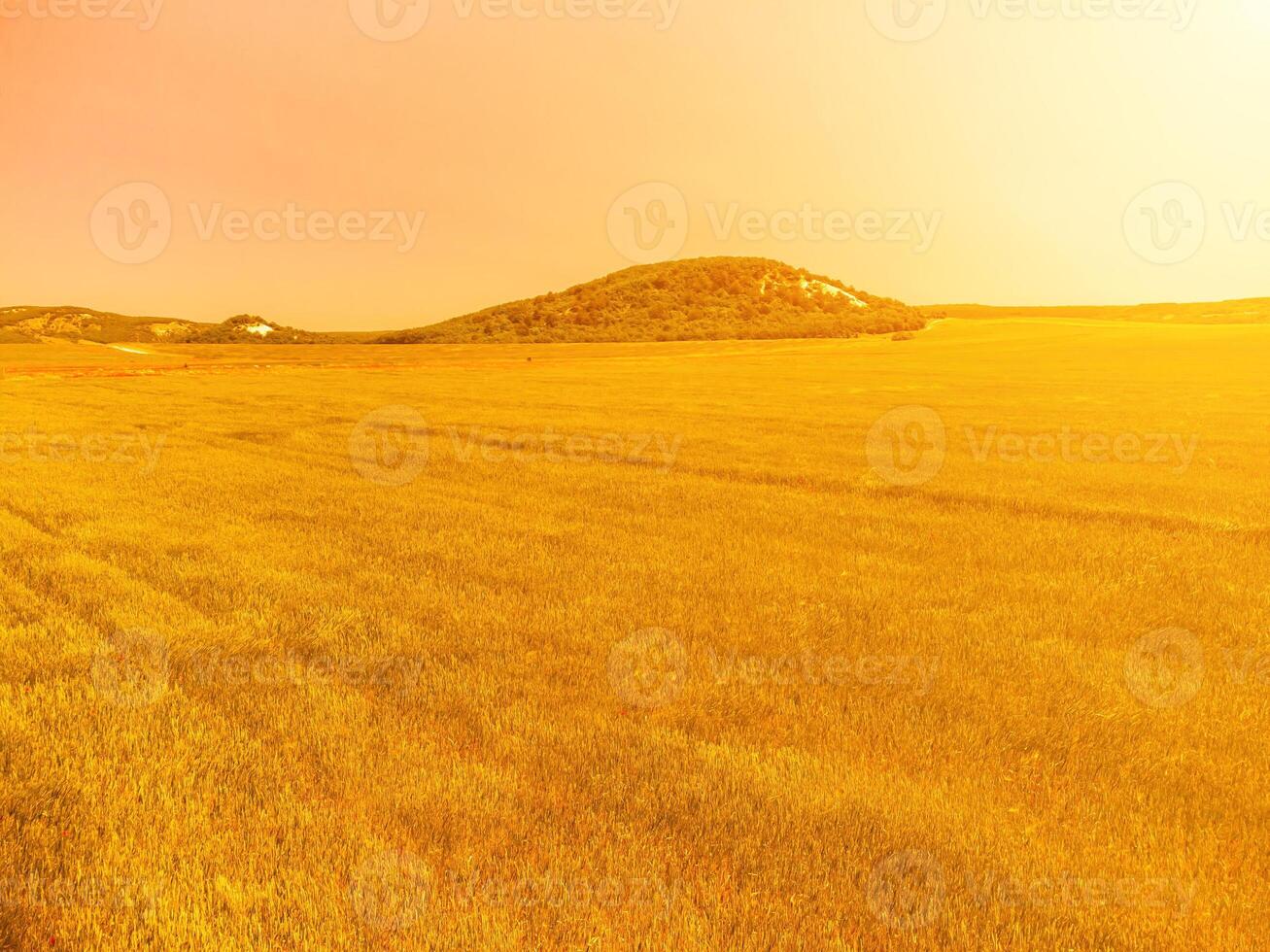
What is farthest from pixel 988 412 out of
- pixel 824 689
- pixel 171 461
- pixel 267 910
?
pixel 267 910

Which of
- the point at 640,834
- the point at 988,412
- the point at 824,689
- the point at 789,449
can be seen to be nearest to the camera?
the point at 640,834

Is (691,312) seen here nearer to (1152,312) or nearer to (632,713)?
(1152,312)

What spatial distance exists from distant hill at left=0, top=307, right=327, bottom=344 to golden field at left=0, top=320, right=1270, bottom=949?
133 m

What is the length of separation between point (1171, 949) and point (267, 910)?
4777mm

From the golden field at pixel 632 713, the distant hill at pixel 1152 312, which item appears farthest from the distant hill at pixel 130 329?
the distant hill at pixel 1152 312

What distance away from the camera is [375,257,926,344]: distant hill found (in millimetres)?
124312

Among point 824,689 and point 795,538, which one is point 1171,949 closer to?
point 824,689

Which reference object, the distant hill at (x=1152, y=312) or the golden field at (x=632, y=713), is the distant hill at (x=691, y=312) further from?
the golden field at (x=632, y=713)

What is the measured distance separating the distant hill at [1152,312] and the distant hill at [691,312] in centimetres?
1619

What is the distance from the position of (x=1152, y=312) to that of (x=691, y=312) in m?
90.7

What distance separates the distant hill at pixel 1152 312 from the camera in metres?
110

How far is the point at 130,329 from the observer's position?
164m

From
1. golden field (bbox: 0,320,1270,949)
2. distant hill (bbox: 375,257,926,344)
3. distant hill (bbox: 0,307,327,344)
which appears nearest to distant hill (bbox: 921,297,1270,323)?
distant hill (bbox: 375,257,926,344)

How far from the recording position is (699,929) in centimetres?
370
